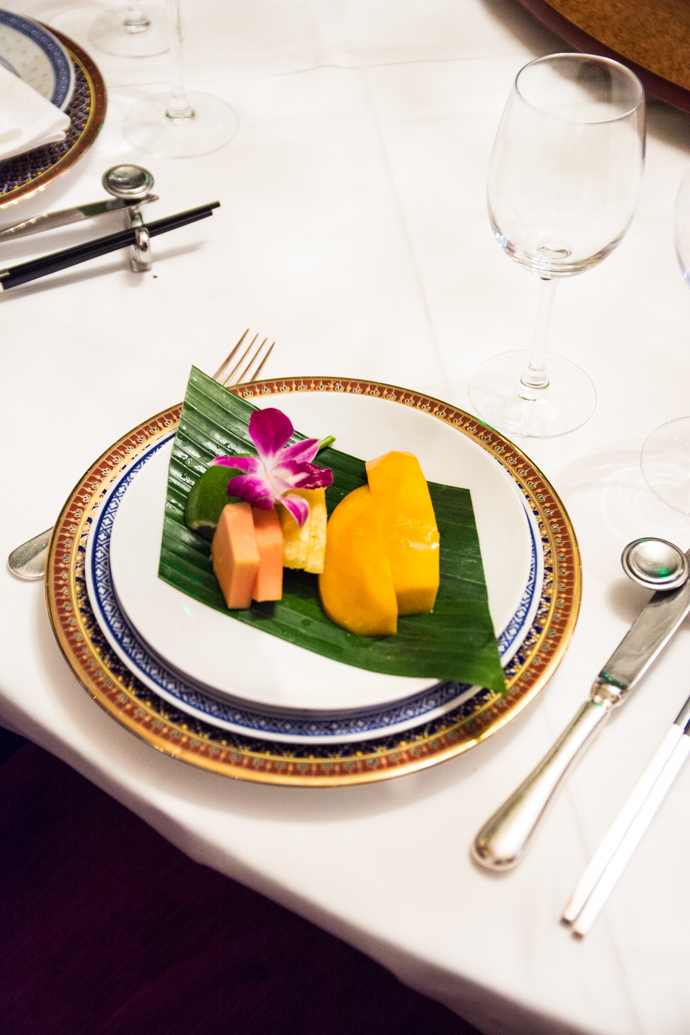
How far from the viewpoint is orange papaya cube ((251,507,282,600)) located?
1.99 ft

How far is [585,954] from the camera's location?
511mm

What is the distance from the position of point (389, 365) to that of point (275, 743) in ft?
1.69

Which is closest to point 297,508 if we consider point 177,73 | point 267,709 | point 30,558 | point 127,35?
point 267,709

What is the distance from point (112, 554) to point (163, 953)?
2.12 ft

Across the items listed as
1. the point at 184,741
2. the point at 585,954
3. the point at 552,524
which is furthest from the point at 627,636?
the point at 184,741

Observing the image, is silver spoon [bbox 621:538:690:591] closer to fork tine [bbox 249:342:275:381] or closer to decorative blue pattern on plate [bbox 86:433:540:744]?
decorative blue pattern on plate [bbox 86:433:540:744]

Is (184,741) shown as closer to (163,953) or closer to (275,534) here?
(275,534)

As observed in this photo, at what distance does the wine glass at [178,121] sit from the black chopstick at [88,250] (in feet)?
0.67

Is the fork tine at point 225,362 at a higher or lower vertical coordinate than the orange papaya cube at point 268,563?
lower

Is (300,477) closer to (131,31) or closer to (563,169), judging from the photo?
(563,169)

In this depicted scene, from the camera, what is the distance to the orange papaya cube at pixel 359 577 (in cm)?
60

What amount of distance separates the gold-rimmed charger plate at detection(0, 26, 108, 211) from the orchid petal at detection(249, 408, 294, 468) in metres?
0.61

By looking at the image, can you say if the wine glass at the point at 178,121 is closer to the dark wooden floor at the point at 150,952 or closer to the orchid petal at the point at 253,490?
the orchid petal at the point at 253,490

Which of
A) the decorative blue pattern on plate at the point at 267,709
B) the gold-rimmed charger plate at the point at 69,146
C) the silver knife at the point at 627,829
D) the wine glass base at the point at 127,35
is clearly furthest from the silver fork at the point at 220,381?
the wine glass base at the point at 127,35
